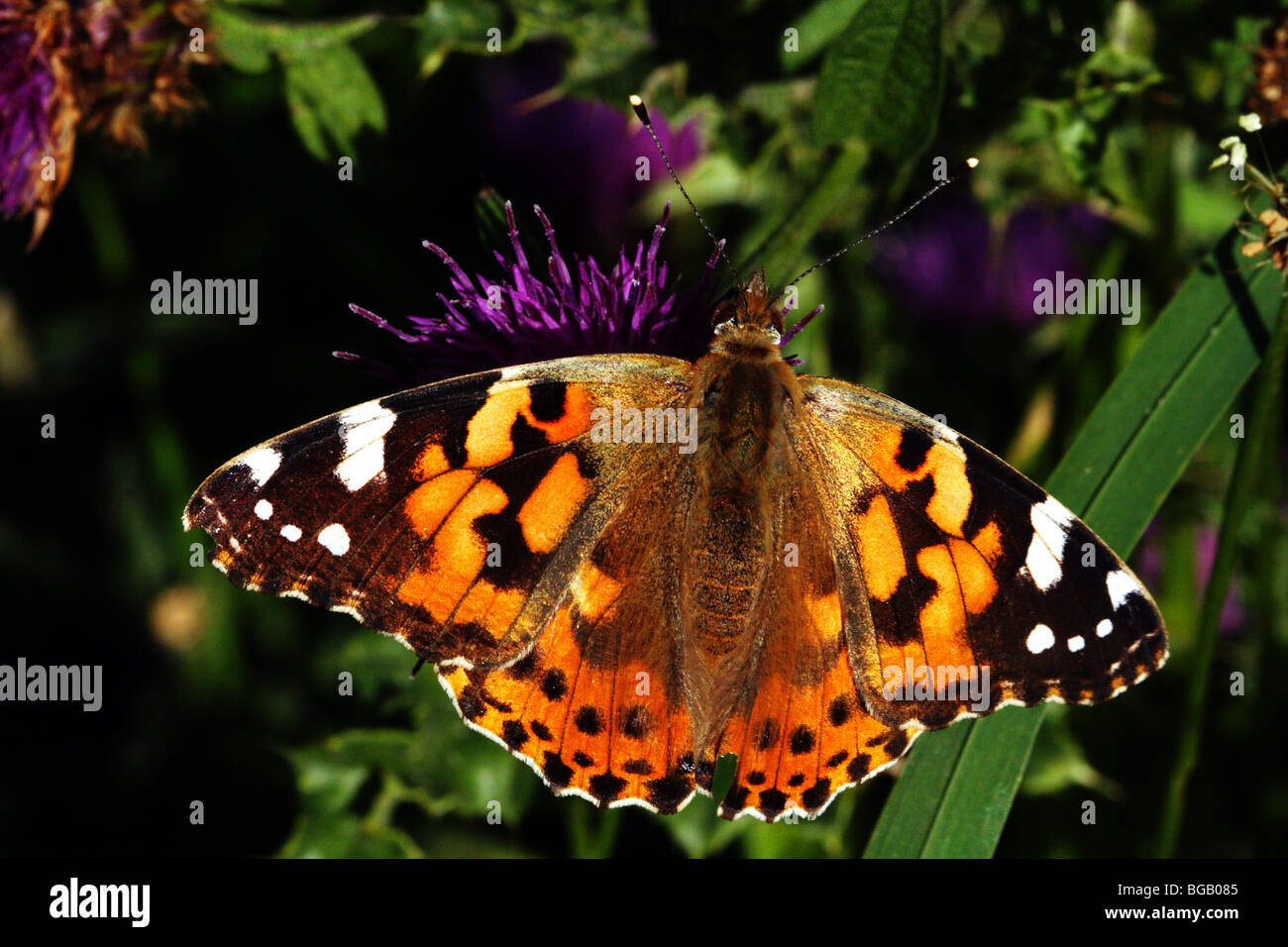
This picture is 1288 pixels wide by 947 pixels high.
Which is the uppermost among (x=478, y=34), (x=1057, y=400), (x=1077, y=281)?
(x=478, y=34)

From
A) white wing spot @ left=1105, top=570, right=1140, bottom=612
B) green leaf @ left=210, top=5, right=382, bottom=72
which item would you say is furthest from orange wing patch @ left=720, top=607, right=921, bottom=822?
green leaf @ left=210, top=5, right=382, bottom=72

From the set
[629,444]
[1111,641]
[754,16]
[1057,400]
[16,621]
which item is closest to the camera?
[1111,641]

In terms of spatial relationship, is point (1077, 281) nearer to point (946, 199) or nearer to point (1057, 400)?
point (1057, 400)

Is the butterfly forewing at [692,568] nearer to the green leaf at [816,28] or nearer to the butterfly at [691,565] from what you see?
the butterfly at [691,565]

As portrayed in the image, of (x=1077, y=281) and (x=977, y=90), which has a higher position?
(x=977, y=90)

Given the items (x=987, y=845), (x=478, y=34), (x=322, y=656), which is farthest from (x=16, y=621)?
(x=987, y=845)

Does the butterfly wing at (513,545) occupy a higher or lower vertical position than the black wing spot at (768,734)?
higher
